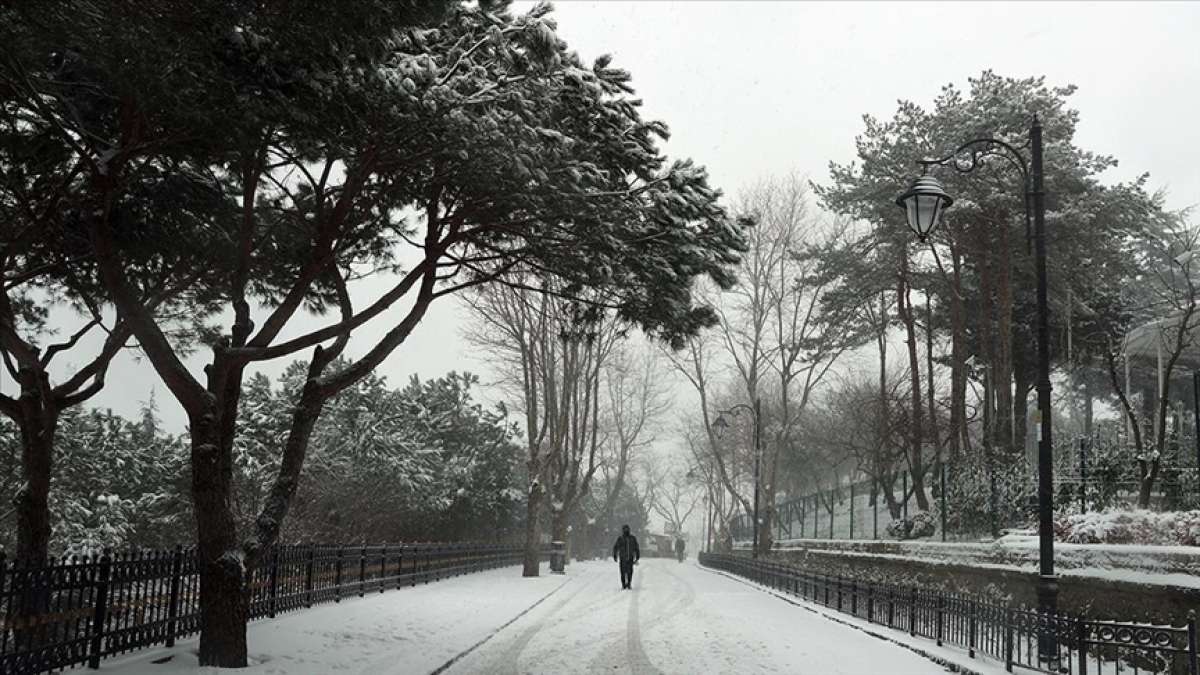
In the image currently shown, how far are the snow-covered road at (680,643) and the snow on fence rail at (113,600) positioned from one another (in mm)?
3366

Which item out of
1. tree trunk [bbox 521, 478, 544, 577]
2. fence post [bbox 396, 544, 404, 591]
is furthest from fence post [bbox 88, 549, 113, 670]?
tree trunk [bbox 521, 478, 544, 577]

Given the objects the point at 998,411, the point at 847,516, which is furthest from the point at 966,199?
the point at 847,516

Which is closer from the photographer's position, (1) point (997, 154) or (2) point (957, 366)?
(1) point (997, 154)

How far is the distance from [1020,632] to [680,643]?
475 centimetres

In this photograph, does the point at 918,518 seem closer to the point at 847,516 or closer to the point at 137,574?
the point at 847,516

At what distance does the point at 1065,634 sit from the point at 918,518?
17376 millimetres

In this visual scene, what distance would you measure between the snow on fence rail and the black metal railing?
9.18m

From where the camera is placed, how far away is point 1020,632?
10930 millimetres

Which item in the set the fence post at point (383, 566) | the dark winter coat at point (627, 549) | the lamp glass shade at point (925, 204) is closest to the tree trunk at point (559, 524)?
the dark winter coat at point (627, 549)

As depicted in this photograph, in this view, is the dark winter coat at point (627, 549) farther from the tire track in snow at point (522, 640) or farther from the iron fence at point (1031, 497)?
the iron fence at point (1031, 497)

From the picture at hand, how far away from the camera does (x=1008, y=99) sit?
80.5 feet

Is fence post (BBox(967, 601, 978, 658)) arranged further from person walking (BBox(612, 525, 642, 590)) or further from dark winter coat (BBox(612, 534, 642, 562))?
dark winter coat (BBox(612, 534, 642, 562))

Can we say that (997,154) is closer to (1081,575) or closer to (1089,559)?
(1089,559)

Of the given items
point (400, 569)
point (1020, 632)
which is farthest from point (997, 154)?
point (400, 569)
